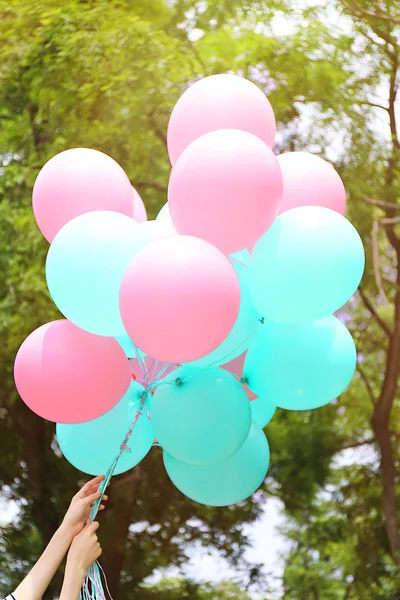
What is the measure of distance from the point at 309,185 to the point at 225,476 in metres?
0.74

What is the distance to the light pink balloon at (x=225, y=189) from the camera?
4.48 ft

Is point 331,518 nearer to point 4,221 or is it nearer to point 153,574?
point 153,574

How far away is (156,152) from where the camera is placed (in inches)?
125

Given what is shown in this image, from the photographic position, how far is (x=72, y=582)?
51.3 inches

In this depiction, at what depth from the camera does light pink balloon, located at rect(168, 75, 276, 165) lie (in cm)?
156

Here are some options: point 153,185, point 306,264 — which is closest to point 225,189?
point 306,264

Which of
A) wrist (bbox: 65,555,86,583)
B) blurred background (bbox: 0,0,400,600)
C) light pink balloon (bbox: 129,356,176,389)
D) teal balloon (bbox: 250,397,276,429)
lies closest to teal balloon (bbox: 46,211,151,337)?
light pink balloon (bbox: 129,356,176,389)

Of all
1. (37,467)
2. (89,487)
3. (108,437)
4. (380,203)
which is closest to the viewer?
(89,487)

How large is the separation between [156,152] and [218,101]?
1.65m

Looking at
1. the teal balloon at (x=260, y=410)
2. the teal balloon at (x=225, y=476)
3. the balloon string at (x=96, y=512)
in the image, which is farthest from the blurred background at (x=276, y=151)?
the balloon string at (x=96, y=512)

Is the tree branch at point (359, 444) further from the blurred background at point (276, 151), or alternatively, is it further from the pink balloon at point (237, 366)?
the pink balloon at point (237, 366)

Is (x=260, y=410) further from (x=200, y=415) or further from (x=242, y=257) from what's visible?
(x=242, y=257)

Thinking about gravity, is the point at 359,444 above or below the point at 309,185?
below

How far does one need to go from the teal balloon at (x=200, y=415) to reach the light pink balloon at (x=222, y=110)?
552 millimetres
